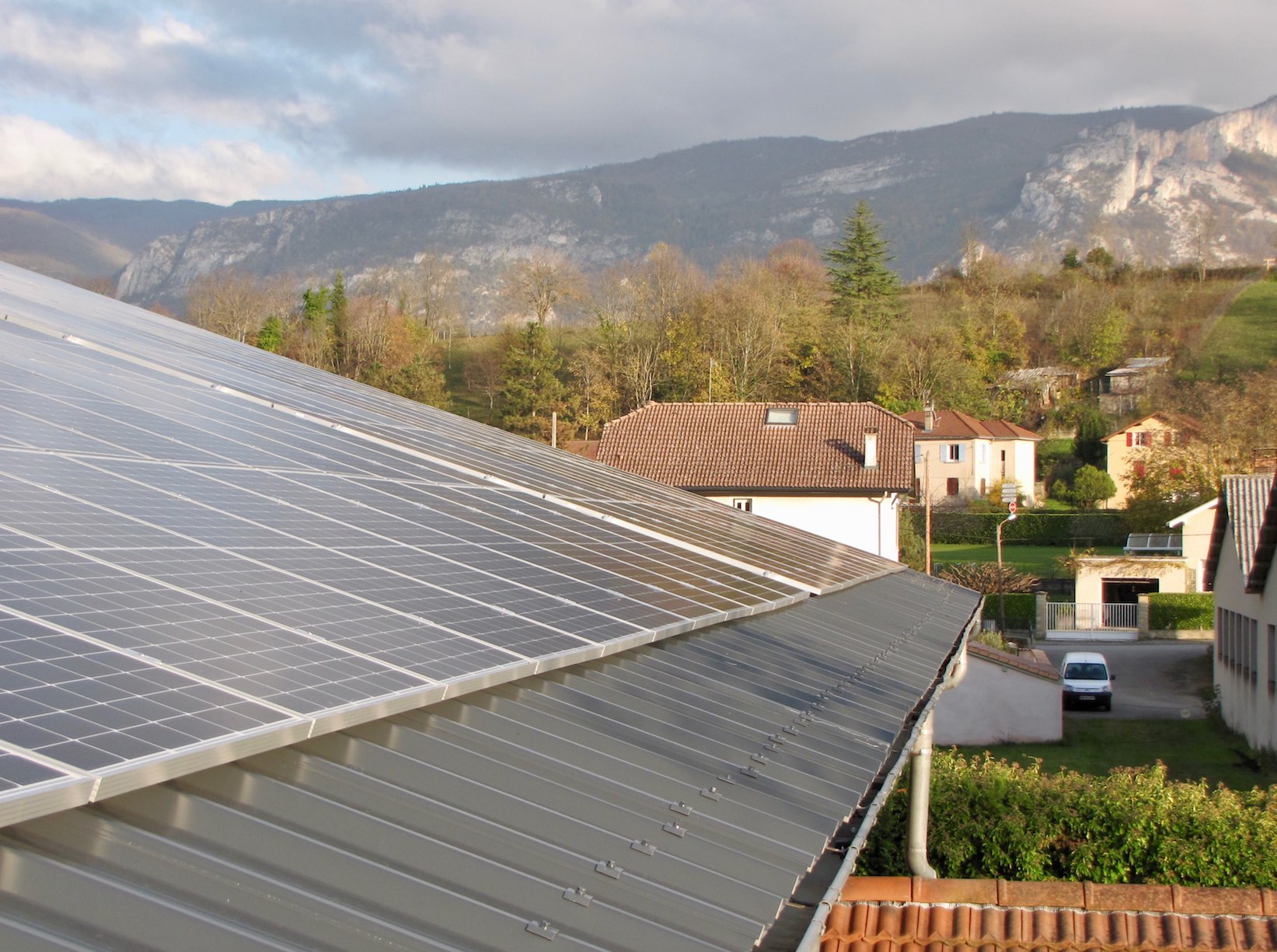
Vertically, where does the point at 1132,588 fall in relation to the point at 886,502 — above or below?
below

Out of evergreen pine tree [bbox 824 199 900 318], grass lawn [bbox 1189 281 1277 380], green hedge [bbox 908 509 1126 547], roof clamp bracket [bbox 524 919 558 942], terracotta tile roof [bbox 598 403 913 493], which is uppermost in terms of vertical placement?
evergreen pine tree [bbox 824 199 900 318]

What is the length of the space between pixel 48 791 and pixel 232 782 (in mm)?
804

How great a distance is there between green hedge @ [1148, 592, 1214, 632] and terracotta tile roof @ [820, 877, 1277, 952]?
138 feet

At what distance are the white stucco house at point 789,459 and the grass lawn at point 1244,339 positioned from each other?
171 feet

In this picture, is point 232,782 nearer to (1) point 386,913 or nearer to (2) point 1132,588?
(1) point 386,913

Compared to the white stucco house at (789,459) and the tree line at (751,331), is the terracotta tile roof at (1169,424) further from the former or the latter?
the white stucco house at (789,459)

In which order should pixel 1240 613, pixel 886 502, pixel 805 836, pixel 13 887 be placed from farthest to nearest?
pixel 886 502
pixel 1240 613
pixel 805 836
pixel 13 887

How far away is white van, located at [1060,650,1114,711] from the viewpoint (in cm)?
3241

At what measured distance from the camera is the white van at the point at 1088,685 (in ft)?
106

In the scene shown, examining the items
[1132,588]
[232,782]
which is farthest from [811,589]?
[1132,588]

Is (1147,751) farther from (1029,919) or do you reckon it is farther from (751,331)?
(751,331)

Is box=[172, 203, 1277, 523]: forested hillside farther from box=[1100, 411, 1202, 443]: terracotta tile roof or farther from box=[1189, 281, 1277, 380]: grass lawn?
box=[1100, 411, 1202, 443]: terracotta tile roof

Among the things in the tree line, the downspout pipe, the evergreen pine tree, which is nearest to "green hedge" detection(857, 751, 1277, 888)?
the downspout pipe

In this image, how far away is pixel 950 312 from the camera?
313ft
